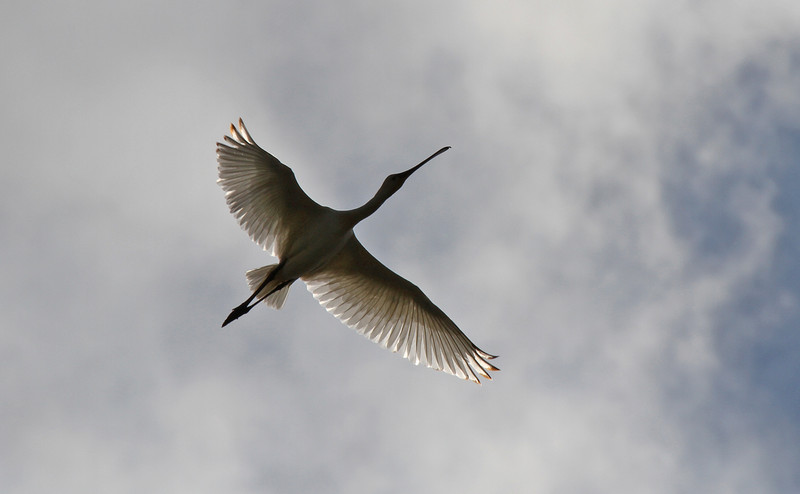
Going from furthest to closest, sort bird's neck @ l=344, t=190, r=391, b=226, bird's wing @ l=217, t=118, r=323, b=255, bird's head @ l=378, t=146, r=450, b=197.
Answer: bird's head @ l=378, t=146, r=450, b=197
bird's neck @ l=344, t=190, r=391, b=226
bird's wing @ l=217, t=118, r=323, b=255

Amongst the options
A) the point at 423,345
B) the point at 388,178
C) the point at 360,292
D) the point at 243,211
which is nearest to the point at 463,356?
the point at 423,345

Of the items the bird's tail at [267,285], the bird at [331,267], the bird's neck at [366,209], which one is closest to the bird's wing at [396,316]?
the bird at [331,267]

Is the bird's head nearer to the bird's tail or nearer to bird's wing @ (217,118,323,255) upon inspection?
bird's wing @ (217,118,323,255)

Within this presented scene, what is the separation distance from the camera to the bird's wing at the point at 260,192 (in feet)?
51.0

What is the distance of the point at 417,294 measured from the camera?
56.0ft

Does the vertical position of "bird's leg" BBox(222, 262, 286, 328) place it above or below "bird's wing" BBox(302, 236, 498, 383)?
below

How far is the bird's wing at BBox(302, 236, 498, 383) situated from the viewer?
17.1 meters

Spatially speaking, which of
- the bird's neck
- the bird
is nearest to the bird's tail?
the bird

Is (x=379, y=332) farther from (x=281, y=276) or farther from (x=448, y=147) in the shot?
(x=448, y=147)

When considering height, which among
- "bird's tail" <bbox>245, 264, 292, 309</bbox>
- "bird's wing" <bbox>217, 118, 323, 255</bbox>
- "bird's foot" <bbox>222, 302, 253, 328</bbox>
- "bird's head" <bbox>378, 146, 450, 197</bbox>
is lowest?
"bird's foot" <bbox>222, 302, 253, 328</bbox>

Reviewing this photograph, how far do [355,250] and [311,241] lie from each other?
46.8 inches

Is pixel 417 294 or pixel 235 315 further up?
pixel 417 294

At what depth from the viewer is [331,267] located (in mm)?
16984

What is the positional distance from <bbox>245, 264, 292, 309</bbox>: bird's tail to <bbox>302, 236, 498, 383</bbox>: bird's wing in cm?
78
